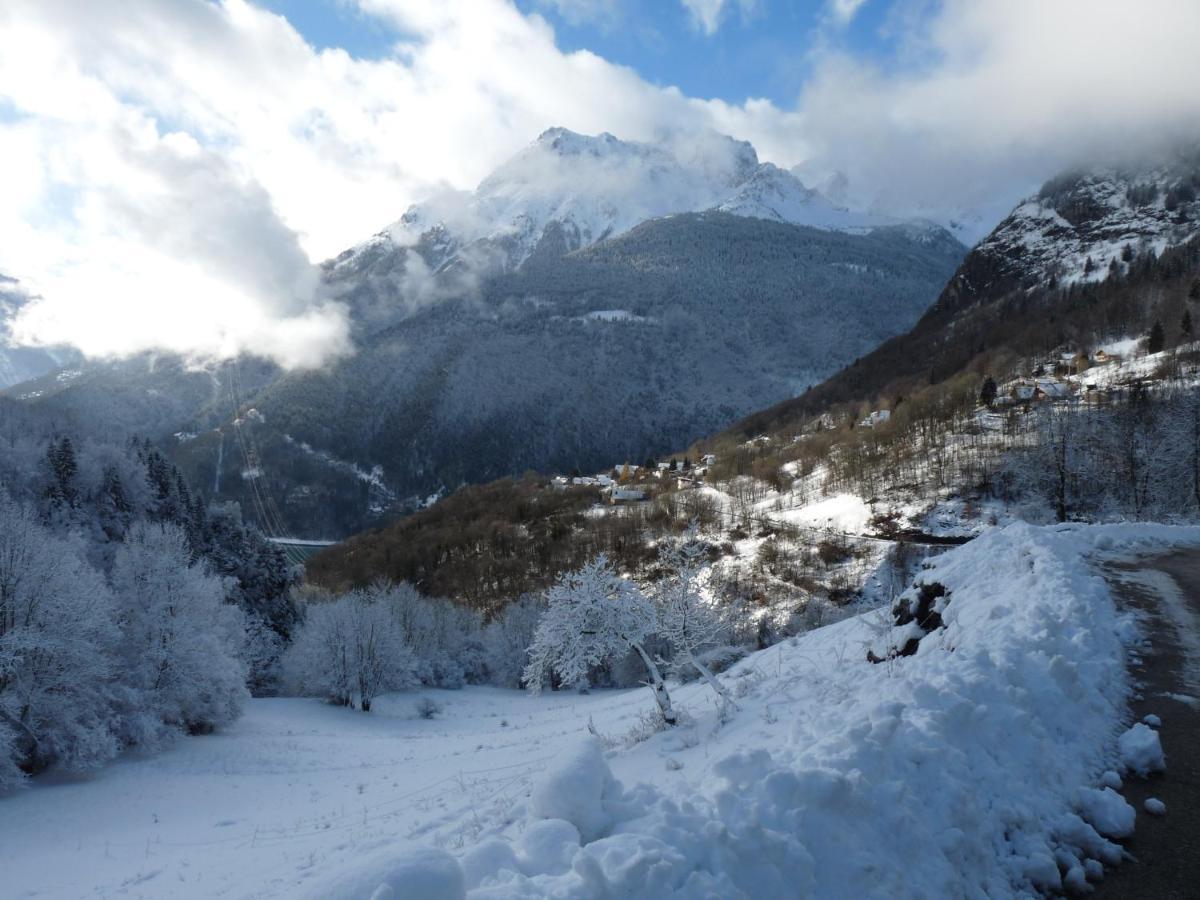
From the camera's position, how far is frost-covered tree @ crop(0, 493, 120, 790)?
967 inches

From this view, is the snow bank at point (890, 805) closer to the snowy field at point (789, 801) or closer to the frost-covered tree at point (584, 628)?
the snowy field at point (789, 801)

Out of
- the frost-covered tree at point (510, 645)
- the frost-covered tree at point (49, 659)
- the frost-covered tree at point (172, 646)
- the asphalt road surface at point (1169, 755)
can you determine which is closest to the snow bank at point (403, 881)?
the asphalt road surface at point (1169, 755)

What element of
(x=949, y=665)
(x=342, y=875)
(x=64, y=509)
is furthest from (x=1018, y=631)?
(x=64, y=509)

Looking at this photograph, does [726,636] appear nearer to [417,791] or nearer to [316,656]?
[316,656]

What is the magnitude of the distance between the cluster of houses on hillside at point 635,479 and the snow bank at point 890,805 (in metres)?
116

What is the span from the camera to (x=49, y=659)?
25812mm

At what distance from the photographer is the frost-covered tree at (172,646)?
31359mm

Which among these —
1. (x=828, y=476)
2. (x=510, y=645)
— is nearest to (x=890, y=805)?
(x=510, y=645)

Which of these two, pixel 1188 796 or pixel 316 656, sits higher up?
pixel 1188 796

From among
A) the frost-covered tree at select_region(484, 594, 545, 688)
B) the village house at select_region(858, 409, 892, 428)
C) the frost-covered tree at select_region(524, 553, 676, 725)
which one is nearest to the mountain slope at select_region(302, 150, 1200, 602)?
the village house at select_region(858, 409, 892, 428)

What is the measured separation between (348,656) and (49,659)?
24867 millimetres

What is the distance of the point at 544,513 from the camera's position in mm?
127250

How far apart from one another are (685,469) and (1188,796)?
479 feet

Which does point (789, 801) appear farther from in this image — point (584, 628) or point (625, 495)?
point (625, 495)
